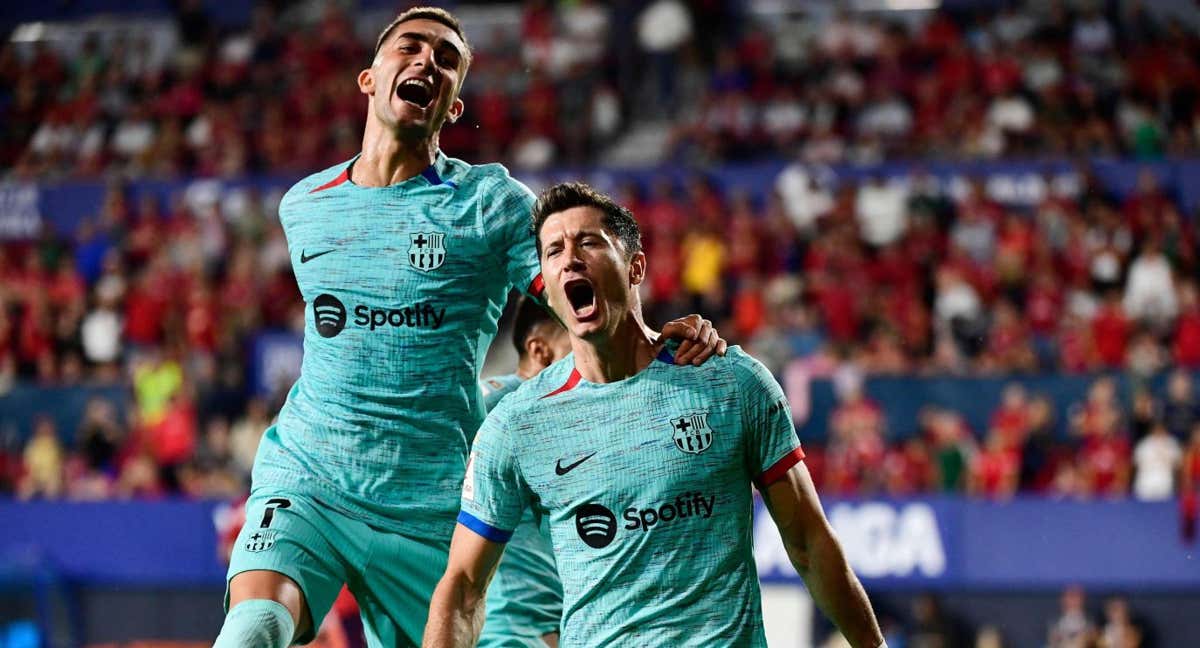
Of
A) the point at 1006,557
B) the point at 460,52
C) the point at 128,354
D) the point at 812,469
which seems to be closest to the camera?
the point at 460,52

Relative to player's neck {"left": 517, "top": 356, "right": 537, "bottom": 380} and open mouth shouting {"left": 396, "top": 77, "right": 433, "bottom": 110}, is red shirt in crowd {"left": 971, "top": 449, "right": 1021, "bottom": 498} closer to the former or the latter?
player's neck {"left": 517, "top": 356, "right": 537, "bottom": 380}

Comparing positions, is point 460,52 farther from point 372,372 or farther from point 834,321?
point 834,321

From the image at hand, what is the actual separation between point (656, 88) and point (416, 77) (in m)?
14.6

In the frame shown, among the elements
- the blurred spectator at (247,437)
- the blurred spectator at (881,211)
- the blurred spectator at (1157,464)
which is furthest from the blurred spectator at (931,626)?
the blurred spectator at (247,437)

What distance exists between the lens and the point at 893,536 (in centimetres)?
1248

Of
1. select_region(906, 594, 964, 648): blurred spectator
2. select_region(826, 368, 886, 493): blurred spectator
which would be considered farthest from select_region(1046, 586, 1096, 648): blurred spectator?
select_region(826, 368, 886, 493): blurred spectator

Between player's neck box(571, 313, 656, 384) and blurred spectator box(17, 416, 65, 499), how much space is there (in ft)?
38.3

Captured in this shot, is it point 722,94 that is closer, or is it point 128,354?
point 128,354

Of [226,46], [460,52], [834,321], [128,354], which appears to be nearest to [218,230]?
[128,354]

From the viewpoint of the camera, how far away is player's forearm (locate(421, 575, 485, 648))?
4184 millimetres

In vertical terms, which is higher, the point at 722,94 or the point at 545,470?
the point at 722,94

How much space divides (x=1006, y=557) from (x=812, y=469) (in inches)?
68.0

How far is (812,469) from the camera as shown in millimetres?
13336

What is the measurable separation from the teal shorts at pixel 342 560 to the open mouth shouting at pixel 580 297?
972mm
